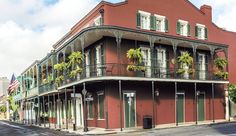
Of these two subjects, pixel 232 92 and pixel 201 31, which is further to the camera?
pixel 201 31

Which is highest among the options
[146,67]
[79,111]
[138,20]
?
[138,20]

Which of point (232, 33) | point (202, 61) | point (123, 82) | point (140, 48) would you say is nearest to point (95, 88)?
point (123, 82)

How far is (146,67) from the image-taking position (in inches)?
1104

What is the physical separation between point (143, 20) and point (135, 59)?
4655mm

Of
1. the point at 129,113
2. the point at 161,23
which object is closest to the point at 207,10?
the point at 161,23

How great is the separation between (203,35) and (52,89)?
15.2 m

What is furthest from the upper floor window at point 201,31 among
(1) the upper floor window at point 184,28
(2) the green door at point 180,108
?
(2) the green door at point 180,108

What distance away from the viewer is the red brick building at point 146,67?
87.9 ft

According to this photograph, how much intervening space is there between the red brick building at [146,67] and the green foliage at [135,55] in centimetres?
66

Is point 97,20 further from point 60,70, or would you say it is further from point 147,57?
point 60,70

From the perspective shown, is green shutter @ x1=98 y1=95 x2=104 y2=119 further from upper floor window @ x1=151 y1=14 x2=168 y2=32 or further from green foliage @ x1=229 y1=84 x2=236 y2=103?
green foliage @ x1=229 y1=84 x2=236 y2=103

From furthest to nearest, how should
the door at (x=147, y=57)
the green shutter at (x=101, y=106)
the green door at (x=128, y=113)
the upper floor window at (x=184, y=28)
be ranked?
the upper floor window at (x=184, y=28) → the door at (x=147, y=57) → the green shutter at (x=101, y=106) → the green door at (x=128, y=113)

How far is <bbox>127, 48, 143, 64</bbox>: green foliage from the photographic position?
26.5 metres

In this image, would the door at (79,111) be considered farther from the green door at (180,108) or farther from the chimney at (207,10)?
the chimney at (207,10)
